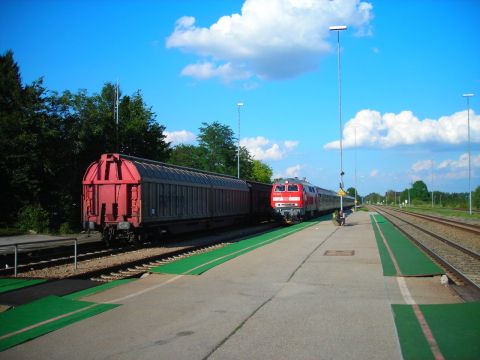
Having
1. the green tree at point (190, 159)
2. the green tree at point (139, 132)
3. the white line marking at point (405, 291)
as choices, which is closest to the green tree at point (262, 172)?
the green tree at point (190, 159)

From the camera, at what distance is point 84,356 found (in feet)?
17.4

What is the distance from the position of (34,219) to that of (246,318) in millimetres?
20739

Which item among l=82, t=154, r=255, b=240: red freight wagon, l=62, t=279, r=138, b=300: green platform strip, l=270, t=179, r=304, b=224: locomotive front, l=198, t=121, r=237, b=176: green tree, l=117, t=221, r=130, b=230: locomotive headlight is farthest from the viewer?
l=198, t=121, r=237, b=176: green tree

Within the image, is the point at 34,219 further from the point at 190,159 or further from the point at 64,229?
the point at 190,159

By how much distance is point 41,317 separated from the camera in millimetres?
6938

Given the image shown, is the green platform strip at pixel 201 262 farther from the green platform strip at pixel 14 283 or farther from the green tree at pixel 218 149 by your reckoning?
the green tree at pixel 218 149

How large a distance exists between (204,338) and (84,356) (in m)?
1.45

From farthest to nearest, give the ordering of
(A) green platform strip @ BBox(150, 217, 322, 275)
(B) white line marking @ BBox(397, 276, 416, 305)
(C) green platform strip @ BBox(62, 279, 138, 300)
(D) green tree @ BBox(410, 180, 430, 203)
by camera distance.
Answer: (D) green tree @ BBox(410, 180, 430, 203) → (A) green platform strip @ BBox(150, 217, 322, 275) → (C) green platform strip @ BBox(62, 279, 138, 300) → (B) white line marking @ BBox(397, 276, 416, 305)

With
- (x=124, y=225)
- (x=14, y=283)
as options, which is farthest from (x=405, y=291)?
(x=124, y=225)

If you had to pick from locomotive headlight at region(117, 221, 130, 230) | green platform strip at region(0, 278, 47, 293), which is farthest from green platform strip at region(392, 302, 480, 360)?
locomotive headlight at region(117, 221, 130, 230)

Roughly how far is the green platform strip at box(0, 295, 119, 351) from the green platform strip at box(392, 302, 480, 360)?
14.9 ft

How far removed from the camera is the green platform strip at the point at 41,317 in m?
6.03

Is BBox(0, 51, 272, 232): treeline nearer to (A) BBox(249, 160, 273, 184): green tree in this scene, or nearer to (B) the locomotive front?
(B) the locomotive front

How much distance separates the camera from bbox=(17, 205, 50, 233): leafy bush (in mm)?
24391
